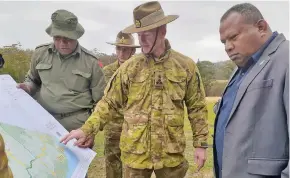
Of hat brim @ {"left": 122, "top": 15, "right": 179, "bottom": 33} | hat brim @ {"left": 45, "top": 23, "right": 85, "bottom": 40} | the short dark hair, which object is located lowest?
hat brim @ {"left": 45, "top": 23, "right": 85, "bottom": 40}

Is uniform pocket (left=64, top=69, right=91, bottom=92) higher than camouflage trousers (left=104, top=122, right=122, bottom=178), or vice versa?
uniform pocket (left=64, top=69, right=91, bottom=92)

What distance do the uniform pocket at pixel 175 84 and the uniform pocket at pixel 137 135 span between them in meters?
0.30

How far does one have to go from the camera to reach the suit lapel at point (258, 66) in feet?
7.02

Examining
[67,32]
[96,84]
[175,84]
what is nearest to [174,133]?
[175,84]

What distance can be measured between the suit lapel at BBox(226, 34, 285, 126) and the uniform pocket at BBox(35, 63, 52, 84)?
200 centimetres

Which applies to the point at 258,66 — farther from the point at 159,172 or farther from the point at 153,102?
the point at 159,172

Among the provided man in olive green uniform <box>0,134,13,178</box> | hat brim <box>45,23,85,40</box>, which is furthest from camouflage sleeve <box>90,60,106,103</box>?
man in olive green uniform <box>0,134,13,178</box>

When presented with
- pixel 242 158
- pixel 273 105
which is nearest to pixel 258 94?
pixel 273 105

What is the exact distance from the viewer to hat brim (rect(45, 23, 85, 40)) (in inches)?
134

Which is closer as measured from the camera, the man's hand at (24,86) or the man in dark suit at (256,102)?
the man in dark suit at (256,102)

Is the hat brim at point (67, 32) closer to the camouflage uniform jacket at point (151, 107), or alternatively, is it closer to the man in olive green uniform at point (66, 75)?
the man in olive green uniform at point (66, 75)

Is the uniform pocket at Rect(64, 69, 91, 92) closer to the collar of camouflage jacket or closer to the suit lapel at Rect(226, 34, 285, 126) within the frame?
the collar of camouflage jacket

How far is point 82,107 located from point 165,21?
119 cm

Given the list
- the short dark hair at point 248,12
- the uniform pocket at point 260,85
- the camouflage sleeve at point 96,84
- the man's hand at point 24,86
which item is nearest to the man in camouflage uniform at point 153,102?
the camouflage sleeve at point 96,84
